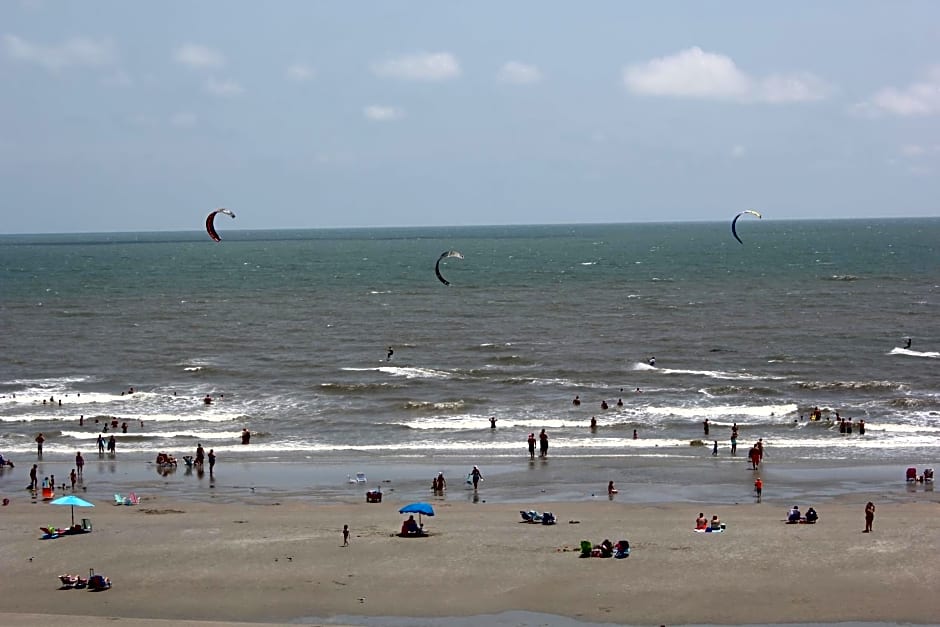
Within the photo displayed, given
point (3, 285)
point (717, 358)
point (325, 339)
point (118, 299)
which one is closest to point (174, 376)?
point (325, 339)

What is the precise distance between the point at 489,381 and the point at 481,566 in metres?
28.0

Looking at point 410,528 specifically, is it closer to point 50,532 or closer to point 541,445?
point 50,532

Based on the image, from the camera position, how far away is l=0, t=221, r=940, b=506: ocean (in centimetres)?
3597

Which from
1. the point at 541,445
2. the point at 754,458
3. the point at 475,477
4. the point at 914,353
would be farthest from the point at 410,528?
the point at 914,353

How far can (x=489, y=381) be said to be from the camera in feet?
168

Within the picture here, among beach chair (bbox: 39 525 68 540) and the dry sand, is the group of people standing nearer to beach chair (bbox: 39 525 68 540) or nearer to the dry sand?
the dry sand

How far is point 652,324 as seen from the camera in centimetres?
7294

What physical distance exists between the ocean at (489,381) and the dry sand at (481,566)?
419cm

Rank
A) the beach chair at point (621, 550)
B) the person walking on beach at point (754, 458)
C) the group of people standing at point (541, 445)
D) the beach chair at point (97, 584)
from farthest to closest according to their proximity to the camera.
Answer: the group of people standing at point (541, 445) < the person walking on beach at point (754, 458) < the beach chair at point (621, 550) < the beach chair at point (97, 584)

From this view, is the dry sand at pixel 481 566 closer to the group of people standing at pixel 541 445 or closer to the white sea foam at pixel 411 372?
the group of people standing at pixel 541 445

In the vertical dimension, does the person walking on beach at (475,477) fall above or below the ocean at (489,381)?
below

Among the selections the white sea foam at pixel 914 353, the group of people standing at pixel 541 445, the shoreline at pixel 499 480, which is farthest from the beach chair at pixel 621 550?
the white sea foam at pixel 914 353

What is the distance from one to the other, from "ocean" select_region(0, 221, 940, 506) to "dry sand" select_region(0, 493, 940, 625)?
165 inches

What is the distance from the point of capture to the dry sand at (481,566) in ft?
67.8
